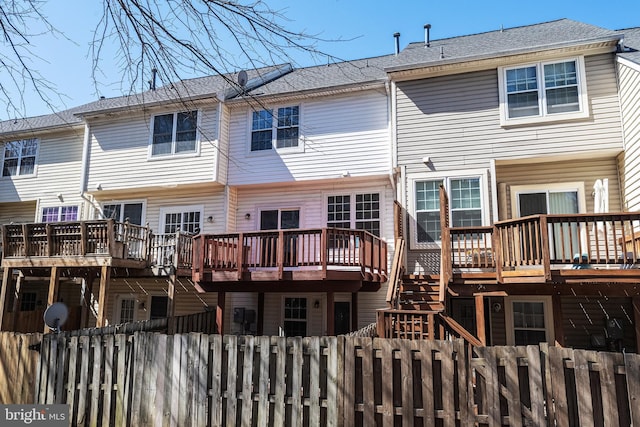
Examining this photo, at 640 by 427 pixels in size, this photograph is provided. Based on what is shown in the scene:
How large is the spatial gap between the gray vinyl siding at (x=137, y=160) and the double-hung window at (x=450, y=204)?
619cm

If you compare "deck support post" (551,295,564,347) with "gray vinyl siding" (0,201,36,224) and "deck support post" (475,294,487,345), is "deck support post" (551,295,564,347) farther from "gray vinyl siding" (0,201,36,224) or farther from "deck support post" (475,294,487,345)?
"gray vinyl siding" (0,201,36,224)

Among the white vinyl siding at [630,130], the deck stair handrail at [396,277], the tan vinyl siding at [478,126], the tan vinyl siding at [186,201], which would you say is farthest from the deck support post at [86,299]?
the white vinyl siding at [630,130]

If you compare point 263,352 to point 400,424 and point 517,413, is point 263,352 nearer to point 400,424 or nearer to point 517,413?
point 400,424

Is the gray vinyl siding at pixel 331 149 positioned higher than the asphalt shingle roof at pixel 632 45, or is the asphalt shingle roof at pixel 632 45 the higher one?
the asphalt shingle roof at pixel 632 45

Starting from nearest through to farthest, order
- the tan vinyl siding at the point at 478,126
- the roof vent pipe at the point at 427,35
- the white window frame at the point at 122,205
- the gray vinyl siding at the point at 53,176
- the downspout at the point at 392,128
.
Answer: the tan vinyl siding at the point at 478,126, the downspout at the point at 392,128, the roof vent pipe at the point at 427,35, the white window frame at the point at 122,205, the gray vinyl siding at the point at 53,176

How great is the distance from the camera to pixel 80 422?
5176 mm

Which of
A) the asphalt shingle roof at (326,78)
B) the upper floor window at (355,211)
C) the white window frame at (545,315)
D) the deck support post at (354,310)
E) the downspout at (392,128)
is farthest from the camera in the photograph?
the asphalt shingle roof at (326,78)

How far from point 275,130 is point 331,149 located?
197cm

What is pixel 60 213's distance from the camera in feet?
50.5

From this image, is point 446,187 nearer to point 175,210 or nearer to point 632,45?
point 632,45

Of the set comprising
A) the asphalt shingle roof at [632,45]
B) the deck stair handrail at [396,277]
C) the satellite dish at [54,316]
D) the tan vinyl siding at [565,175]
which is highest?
the asphalt shingle roof at [632,45]

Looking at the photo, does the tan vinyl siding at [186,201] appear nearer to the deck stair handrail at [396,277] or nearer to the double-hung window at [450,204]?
the deck stair handrail at [396,277]

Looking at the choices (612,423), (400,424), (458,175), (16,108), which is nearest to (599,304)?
(458,175)

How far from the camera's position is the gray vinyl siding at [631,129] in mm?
8719
